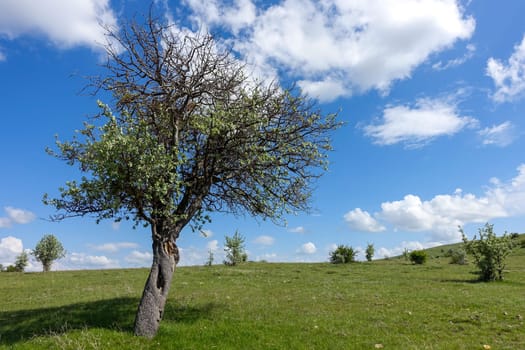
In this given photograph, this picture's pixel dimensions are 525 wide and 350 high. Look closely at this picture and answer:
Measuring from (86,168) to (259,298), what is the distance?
1234 centimetres

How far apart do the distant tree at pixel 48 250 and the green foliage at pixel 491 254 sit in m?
60.3

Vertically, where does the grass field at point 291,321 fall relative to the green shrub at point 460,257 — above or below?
below

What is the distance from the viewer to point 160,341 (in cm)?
1248

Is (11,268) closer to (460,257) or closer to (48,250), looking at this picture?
(48,250)

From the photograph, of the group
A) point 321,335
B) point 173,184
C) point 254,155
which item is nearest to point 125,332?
point 173,184

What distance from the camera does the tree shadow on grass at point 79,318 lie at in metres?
14.0

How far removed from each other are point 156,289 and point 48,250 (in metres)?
55.9

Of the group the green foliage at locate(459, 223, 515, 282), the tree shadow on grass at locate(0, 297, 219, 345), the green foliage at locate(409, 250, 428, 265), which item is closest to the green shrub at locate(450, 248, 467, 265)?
the green foliage at locate(409, 250, 428, 265)

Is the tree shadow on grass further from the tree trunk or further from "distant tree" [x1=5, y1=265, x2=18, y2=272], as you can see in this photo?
"distant tree" [x1=5, y1=265, x2=18, y2=272]

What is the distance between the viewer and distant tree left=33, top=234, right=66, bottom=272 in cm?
5897

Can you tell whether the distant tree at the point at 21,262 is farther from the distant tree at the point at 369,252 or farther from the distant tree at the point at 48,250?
the distant tree at the point at 369,252

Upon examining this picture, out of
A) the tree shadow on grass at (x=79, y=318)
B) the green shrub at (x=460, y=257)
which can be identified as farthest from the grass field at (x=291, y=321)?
the green shrub at (x=460, y=257)

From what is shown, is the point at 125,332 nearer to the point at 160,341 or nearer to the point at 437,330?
the point at 160,341

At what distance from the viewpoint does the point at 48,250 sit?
5928 centimetres
